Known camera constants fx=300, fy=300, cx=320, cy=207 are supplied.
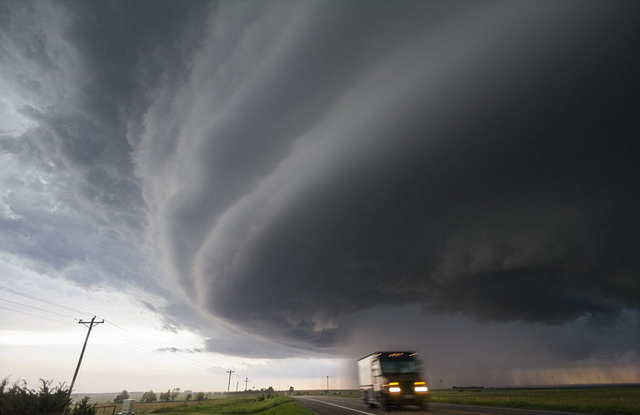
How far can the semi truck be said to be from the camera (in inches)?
916

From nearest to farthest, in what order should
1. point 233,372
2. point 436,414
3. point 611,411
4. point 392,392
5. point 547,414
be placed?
1. point 436,414
2. point 547,414
3. point 392,392
4. point 611,411
5. point 233,372

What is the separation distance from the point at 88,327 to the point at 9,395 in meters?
35.8

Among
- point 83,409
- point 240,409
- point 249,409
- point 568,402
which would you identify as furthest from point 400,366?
point 240,409

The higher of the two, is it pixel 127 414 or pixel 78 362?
pixel 78 362

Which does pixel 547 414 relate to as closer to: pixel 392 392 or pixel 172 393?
pixel 392 392

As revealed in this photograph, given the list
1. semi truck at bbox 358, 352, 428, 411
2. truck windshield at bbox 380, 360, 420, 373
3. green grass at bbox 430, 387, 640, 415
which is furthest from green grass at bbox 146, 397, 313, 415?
green grass at bbox 430, 387, 640, 415

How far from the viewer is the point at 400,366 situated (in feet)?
81.7

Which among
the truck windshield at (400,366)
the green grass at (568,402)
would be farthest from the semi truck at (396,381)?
the green grass at (568,402)

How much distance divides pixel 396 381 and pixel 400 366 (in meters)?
1.46

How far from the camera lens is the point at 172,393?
150 m

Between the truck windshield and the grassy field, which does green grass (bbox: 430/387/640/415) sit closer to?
the truck windshield

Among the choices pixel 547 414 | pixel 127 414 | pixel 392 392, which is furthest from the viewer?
pixel 127 414

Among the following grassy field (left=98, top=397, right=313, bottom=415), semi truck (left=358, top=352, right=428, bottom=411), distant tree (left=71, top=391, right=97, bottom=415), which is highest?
semi truck (left=358, top=352, right=428, bottom=411)

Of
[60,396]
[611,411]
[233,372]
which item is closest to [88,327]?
[60,396]
